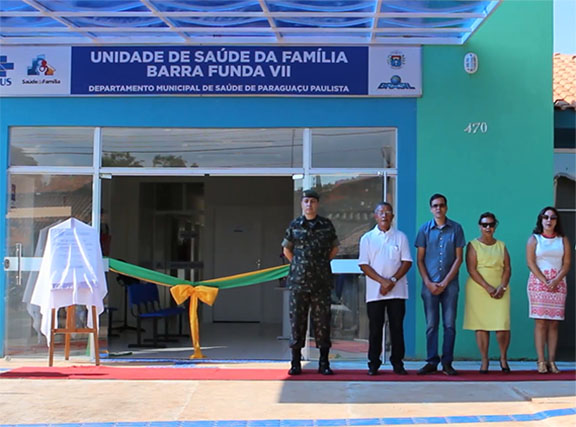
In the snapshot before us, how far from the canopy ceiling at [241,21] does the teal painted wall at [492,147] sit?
464 millimetres

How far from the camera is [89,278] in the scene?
297 inches

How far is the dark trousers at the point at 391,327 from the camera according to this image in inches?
276

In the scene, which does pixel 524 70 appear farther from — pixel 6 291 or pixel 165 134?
pixel 6 291

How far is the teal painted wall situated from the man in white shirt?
106 cm

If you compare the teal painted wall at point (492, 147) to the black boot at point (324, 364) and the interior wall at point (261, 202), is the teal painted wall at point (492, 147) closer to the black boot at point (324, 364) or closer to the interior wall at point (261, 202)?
the black boot at point (324, 364)

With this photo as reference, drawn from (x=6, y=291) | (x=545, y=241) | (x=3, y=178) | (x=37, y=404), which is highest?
(x=3, y=178)

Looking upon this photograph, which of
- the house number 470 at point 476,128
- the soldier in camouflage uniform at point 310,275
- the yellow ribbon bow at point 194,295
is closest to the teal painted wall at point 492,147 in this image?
the house number 470 at point 476,128

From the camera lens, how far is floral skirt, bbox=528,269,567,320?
7012 mm

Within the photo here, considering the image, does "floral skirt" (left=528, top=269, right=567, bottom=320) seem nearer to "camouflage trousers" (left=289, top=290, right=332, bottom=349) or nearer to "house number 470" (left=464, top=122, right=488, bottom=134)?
"house number 470" (left=464, top=122, right=488, bottom=134)

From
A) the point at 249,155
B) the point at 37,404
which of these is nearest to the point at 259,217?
the point at 249,155

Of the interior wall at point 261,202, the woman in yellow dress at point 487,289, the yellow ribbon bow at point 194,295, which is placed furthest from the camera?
the interior wall at point 261,202

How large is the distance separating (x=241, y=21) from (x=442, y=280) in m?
3.19

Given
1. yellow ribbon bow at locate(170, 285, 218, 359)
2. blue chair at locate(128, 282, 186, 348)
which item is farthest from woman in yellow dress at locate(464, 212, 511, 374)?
blue chair at locate(128, 282, 186, 348)

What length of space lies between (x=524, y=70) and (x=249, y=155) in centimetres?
305
